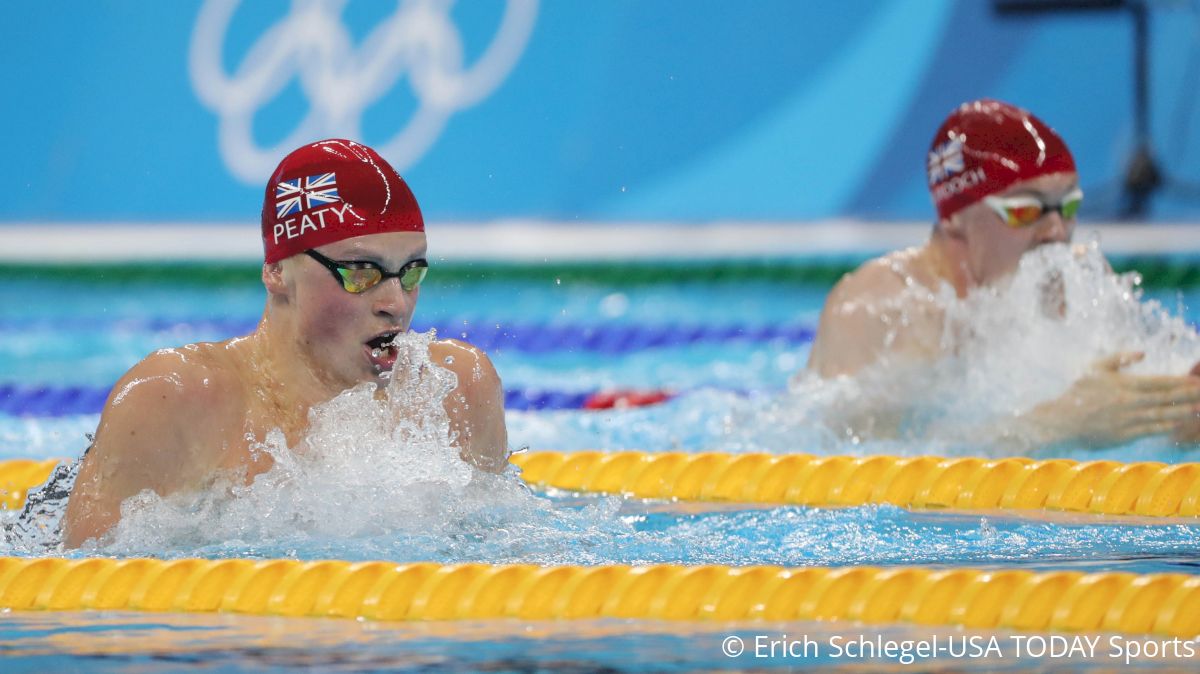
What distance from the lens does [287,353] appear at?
3078 millimetres

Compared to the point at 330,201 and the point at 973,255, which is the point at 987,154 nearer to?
the point at 973,255

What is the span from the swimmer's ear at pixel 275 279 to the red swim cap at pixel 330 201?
0.05 ft

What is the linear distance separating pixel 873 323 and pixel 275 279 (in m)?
1.90

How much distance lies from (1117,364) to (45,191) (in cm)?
596

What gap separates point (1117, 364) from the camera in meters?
4.17

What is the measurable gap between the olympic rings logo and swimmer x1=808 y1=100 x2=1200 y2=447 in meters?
3.94

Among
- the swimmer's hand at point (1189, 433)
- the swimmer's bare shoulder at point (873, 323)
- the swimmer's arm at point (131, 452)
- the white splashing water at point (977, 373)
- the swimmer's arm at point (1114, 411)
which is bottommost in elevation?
the swimmer's hand at point (1189, 433)

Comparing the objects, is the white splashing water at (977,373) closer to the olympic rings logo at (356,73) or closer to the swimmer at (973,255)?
the swimmer at (973,255)

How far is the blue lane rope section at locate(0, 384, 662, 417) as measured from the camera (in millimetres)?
5508

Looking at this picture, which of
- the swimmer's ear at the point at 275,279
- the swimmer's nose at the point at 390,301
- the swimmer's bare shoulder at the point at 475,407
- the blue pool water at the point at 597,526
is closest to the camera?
the blue pool water at the point at 597,526

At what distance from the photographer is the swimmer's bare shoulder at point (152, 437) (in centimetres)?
280

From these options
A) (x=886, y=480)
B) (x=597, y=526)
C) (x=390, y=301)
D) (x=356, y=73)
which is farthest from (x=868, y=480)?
(x=356, y=73)

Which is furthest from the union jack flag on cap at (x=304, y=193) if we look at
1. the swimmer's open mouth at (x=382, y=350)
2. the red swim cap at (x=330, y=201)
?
the swimmer's open mouth at (x=382, y=350)

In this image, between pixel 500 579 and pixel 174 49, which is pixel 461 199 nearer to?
pixel 174 49
